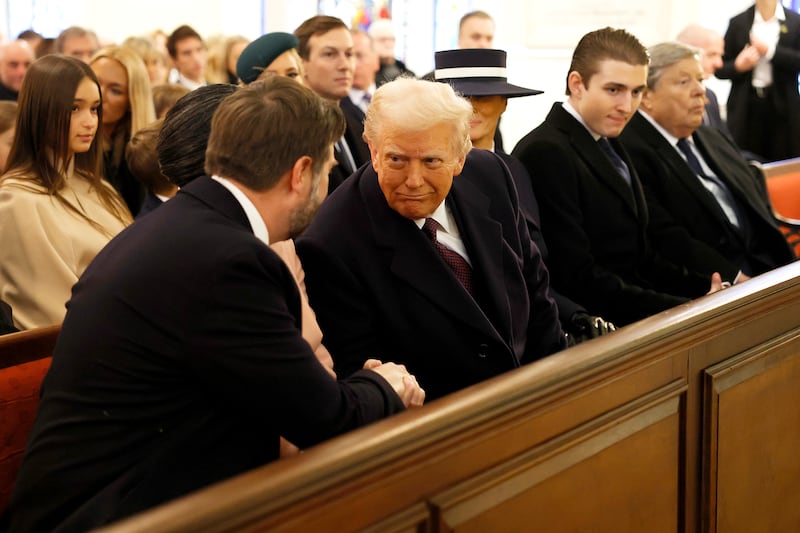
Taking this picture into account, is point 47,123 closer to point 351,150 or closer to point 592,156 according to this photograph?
point 351,150

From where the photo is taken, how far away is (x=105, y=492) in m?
1.95

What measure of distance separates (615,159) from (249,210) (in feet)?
7.78

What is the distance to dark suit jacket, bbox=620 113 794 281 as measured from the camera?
167 inches

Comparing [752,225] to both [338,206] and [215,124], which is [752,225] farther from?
[215,124]

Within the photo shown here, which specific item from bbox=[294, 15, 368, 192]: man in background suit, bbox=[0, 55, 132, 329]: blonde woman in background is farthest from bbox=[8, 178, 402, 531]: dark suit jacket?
bbox=[294, 15, 368, 192]: man in background suit

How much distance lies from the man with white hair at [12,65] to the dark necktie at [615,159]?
203 inches

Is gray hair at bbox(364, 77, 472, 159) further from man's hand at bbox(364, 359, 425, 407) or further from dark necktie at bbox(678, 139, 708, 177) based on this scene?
dark necktie at bbox(678, 139, 708, 177)

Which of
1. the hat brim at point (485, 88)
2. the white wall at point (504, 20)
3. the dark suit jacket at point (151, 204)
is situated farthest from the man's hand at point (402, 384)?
the white wall at point (504, 20)

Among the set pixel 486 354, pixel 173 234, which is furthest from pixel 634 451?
pixel 173 234

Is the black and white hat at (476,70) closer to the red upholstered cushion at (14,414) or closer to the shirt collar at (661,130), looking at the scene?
the shirt collar at (661,130)

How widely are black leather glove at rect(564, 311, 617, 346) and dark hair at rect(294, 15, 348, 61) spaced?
93.0 inches

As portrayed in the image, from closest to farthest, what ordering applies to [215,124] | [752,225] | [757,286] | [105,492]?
[105,492] < [215,124] < [757,286] < [752,225]

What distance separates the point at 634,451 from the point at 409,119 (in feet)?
3.35

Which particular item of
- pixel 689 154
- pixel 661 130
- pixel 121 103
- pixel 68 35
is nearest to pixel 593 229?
pixel 661 130
